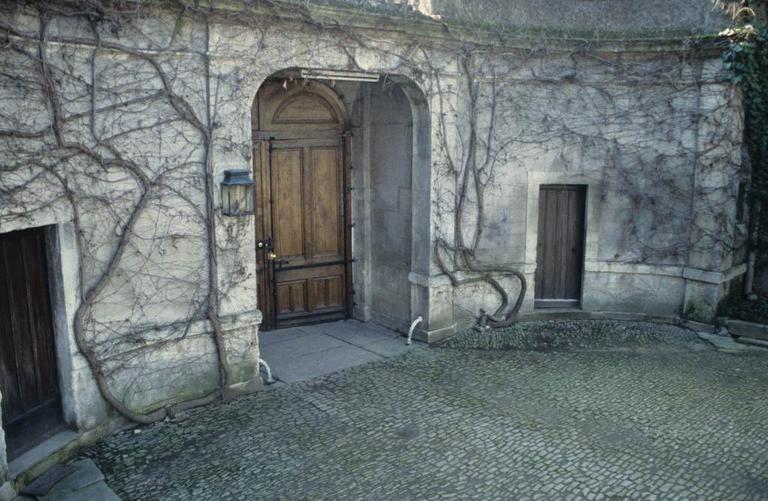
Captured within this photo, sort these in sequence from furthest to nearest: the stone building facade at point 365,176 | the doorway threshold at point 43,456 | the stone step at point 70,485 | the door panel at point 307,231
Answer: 1. the door panel at point 307,231
2. the stone building facade at point 365,176
3. the doorway threshold at point 43,456
4. the stone step at point 70,485

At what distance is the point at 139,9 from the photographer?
6.05 metres

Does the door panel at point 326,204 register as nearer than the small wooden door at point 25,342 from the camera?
No

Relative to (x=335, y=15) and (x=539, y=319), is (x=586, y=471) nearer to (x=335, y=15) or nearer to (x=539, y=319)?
(x=539, y=319)

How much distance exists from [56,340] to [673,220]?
7.78 m

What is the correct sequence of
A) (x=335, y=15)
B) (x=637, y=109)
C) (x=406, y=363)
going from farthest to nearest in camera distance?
(x=637, y=109)
(x=406, y=363)
(x=335, y=15)

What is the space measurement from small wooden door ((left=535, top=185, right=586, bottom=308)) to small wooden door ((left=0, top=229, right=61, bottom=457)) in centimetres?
658

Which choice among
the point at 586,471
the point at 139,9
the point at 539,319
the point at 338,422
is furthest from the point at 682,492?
the point at 139,9

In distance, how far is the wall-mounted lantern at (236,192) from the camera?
6.78 metres

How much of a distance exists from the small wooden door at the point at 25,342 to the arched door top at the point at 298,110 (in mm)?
3656

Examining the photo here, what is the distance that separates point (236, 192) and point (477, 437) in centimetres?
332

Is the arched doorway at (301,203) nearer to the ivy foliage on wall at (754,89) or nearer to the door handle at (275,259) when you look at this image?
the door handle at (275,259)

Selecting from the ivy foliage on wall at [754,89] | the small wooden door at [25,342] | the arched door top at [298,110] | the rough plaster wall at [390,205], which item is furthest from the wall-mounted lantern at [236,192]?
the ivy foliage on wall at [754,89]

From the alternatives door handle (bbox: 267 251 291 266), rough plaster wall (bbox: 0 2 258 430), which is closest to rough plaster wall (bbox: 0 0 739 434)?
rough plaster wall (bbox: 0 2 258 430)

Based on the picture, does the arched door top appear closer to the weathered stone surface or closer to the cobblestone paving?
Result: the cobblestone paving
